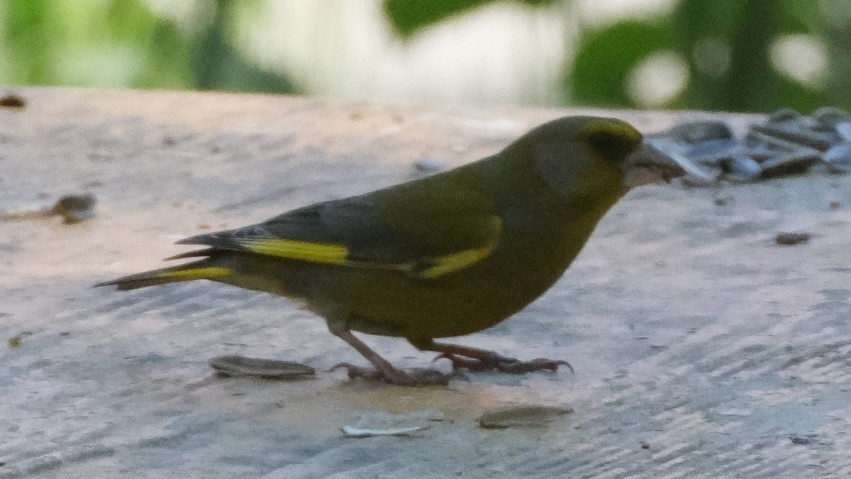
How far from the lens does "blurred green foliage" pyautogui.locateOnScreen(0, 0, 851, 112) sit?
4891 mm

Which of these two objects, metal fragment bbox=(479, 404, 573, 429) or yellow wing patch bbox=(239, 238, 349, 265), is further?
yellow wing patch bbox=(239, 238, 349, 265)

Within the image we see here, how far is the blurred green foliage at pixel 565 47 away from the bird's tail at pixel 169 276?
9.29ft

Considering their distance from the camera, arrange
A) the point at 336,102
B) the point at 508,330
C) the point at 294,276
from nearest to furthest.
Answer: the point at 294,276 → the point at 508,330 → the point at 336,102

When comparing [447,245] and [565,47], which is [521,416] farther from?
[565,47]

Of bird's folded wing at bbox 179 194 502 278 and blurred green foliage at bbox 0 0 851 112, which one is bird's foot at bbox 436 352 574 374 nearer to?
bird's folded wing at bbox 179 194 502 278

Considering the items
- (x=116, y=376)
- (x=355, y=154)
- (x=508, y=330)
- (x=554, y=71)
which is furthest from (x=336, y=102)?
(x=116, y=376)

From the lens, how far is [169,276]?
2201 millimetres

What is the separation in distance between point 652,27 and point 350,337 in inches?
120

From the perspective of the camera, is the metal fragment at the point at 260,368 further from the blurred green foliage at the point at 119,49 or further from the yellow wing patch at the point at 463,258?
the blurred green foliage at the point at 119,49

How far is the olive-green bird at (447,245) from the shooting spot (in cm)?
209

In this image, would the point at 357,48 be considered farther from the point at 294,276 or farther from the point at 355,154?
the point at 294,276

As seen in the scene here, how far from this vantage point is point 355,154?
3646 millimetres

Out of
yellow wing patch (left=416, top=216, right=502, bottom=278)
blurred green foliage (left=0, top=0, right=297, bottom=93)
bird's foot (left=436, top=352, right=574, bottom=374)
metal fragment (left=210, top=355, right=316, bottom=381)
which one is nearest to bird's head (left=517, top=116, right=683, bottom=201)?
yellow wing patch (left=416, top=216, right=502, bottom=278)

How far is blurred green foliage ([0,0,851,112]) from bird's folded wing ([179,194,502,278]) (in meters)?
2.79
